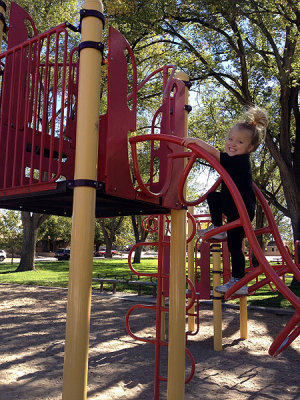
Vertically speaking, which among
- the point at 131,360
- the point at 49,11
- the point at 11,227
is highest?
the point at 49,11

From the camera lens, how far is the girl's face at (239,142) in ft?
6.88

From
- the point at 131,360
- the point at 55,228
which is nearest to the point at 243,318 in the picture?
the point at 131,360

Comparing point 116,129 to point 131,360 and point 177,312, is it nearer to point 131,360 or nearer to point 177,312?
point 177,312

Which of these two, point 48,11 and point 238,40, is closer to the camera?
point 238,40

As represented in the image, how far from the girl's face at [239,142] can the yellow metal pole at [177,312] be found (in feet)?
3.32

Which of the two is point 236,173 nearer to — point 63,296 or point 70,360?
point 70,360

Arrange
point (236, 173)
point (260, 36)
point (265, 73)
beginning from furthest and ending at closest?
1. point (260, 36)
2. point (265, 73)
3. point (236, 173)

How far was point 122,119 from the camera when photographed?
2.44 meters

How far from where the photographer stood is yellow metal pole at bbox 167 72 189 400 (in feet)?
9.02

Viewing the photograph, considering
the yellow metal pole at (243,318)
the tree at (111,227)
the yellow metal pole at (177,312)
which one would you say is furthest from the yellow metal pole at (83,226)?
the tree at (111,227)

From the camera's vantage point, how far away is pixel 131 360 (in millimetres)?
4574

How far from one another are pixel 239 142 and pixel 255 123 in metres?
0.13

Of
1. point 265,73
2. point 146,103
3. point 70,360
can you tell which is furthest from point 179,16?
point 70,360

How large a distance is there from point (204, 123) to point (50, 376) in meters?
13.4
